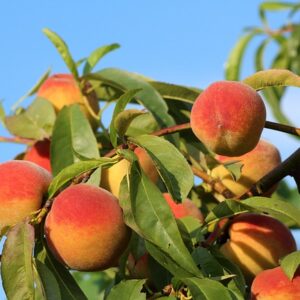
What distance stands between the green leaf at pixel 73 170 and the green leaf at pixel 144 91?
32 cm

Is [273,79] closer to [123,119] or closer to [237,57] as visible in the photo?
[123,119]

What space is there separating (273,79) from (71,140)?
0.51m

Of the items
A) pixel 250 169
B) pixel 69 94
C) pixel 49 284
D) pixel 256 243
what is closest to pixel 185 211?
pixel 256 243

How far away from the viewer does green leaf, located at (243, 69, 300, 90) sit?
132 centimetres

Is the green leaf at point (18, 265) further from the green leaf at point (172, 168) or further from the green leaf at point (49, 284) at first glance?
the green leaf at point (172, 168)

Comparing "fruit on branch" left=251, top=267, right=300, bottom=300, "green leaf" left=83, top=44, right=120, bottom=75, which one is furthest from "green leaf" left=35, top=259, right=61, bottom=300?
"green leaf" left=83, top=44, right=120, bottom=75

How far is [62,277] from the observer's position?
1347mm

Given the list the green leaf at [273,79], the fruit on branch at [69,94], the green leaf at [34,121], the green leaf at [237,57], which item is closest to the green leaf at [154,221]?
the green leaf at [273,79]

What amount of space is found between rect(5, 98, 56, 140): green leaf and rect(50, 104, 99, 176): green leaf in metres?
0.11

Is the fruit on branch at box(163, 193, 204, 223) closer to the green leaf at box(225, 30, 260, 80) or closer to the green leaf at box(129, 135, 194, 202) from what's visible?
the green leaf at box(129, 135, 194, 202)

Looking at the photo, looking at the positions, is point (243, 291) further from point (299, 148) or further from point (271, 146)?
point (271, 146)

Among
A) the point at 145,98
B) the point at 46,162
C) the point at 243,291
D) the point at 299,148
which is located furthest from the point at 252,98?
the point at 46,162

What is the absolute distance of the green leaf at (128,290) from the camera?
1.28m

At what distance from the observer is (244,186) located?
174 cm
